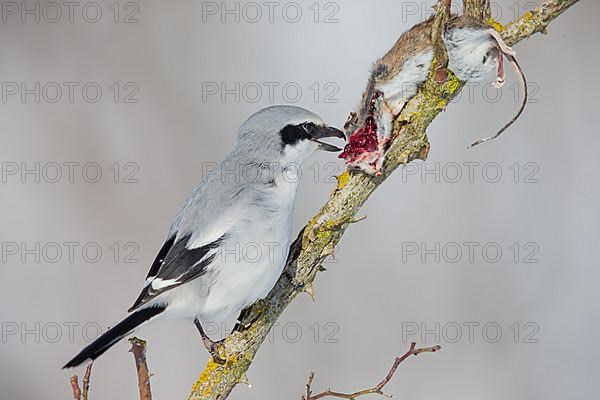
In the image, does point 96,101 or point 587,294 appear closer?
point 587,294

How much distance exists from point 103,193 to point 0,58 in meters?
0.95

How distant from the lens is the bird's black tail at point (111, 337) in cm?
129

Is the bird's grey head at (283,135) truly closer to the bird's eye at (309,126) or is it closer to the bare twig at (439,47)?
the bird's eye at (309,126)

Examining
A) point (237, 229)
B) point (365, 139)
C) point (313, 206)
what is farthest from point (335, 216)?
point (313, 206)

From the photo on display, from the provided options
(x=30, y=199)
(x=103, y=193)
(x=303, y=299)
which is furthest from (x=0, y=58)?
(x=303, y=299)

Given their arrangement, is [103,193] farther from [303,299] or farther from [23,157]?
[303,299]

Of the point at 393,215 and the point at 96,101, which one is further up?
the point at 96,101

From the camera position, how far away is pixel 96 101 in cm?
333

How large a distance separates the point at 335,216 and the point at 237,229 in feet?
0.89

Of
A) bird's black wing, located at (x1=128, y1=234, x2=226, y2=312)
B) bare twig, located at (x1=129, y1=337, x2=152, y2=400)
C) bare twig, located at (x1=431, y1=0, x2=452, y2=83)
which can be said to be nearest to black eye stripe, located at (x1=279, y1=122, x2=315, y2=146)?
bird's black wing, located at (x1=128, y1=234, x2=226, y2=312)

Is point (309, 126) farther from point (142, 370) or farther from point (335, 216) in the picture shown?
point (142, 370)

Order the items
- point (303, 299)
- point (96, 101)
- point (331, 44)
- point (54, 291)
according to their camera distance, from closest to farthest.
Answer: point (303, 299) < point (54, 291) < point (96, 101) < point (331, 44)

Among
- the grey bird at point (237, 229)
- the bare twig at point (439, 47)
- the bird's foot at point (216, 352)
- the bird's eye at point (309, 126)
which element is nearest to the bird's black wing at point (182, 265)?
the grey bird at point (237, 229)

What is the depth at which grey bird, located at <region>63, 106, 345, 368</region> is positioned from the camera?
4.95ft
